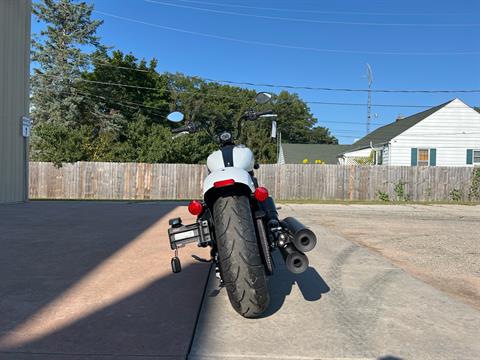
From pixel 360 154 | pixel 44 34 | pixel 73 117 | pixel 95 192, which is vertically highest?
pixel 44 34

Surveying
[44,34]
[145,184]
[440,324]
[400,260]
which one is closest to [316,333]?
[440,324]

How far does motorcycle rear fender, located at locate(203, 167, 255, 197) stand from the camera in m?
3.53

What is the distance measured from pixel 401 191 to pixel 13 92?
18.7m

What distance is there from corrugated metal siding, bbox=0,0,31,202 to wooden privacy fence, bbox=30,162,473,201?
9530mm

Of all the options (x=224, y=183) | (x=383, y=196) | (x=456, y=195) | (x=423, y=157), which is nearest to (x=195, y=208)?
(x=224, y=183)

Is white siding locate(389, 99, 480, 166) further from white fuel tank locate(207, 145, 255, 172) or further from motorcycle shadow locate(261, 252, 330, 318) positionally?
white fuel tank locate(207, 145, 255, 172)

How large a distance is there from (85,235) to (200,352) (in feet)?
16.9

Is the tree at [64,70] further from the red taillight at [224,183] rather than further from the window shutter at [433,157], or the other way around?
the red taillight at [224,183]

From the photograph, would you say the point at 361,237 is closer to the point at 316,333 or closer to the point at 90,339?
the point at 316,333

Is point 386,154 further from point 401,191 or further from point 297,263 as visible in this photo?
point 297,263

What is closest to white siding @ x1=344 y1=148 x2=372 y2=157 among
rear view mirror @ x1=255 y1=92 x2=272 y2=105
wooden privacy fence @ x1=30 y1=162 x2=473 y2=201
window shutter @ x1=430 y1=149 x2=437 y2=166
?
window shutter @ x1=430 y1=149 x2=437 y2=166

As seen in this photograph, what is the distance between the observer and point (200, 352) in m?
2.89

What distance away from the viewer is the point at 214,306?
3854 mm

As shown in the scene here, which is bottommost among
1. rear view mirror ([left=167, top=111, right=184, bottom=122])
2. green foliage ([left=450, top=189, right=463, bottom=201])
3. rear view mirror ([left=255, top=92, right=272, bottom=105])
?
green foliage ([left=450, top=189, right=463, bottom=201])
